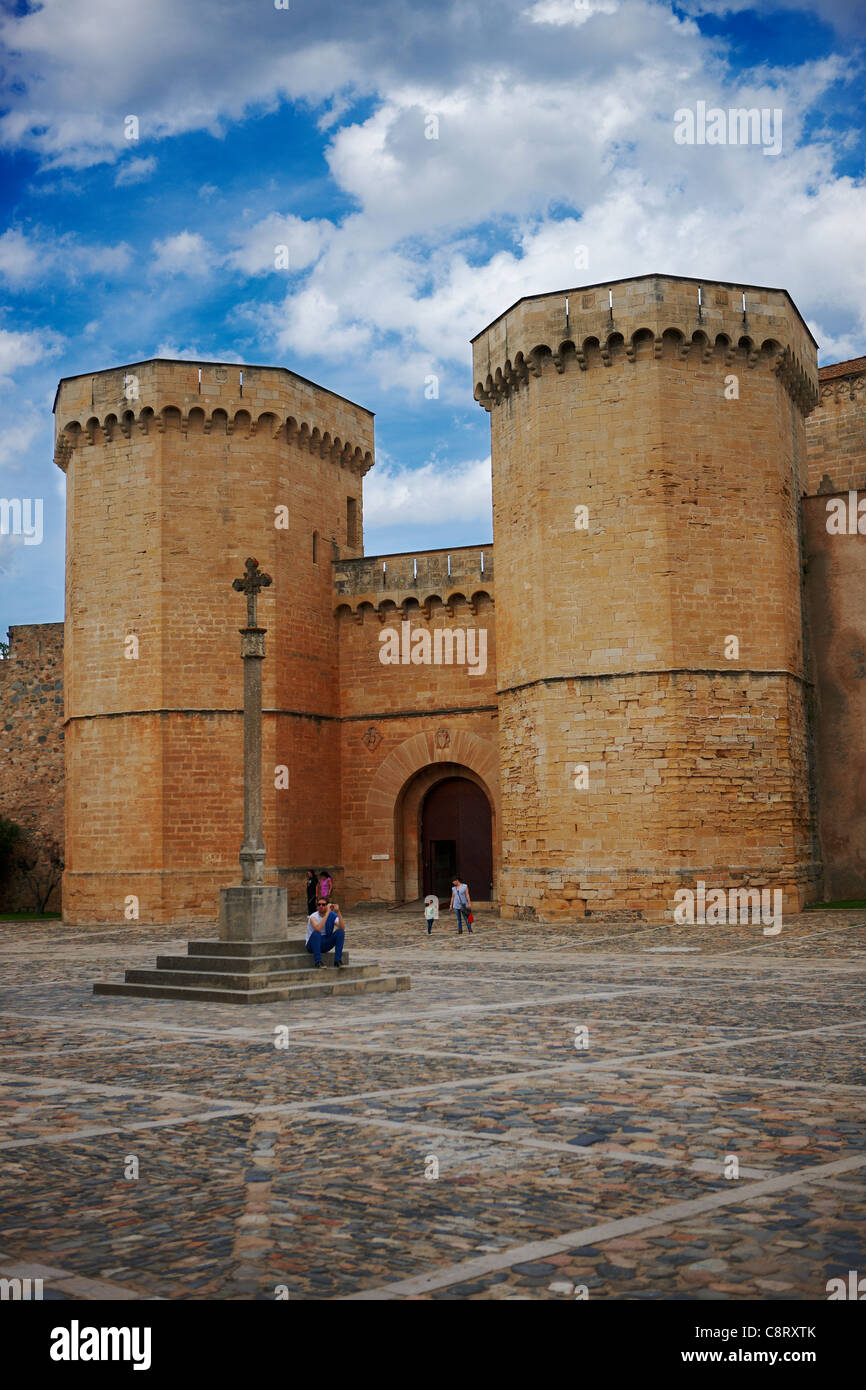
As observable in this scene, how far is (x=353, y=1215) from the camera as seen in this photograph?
16.8 ft

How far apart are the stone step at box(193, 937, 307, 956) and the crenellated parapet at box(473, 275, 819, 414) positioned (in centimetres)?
1401

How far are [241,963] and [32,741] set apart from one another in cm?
2340

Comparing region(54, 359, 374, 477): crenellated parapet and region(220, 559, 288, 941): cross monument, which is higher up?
region(54, 359, 374, 477): crenellated parapet

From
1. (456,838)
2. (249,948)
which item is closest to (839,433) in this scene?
(456,838)

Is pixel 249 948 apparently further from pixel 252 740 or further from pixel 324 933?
pixel 252 740

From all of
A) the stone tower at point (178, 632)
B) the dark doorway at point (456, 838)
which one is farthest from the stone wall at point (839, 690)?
the stone tower at point (178, 632)

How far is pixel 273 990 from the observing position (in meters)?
13.1

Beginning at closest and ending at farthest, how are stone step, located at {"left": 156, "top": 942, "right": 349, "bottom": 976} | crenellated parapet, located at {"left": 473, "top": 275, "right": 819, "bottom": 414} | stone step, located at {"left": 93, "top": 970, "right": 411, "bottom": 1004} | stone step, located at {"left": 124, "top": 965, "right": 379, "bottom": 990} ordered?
stone step, located at {"left": 93, "top": 970, "right": 411, "bottom": 1004} → stone step, located at {"left": 124, "top": 965, "right": 379, "bottom": 990} → stone step, located at {"left": 156, "top": 942, "right": 349, "bottom": 976} → crenellated parapet, located at {"left": 473, "top": 275, "right": 819, "bottom": 414}

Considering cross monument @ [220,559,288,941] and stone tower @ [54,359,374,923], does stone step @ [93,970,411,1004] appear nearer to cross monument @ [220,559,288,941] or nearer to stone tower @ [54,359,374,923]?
cross monument @ [220,559,288,941]

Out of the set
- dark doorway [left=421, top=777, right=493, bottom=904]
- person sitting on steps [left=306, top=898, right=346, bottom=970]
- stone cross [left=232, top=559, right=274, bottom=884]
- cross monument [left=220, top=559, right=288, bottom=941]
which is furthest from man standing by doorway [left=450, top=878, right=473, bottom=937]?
person sitting on steps [left=306, top=898, right=346, bottom=970]

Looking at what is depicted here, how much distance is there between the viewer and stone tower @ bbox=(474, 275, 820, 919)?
22.8m

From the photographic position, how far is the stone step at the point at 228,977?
13.3m

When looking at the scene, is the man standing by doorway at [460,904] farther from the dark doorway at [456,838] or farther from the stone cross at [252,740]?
the stone cross at [252,740]
